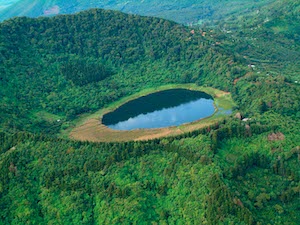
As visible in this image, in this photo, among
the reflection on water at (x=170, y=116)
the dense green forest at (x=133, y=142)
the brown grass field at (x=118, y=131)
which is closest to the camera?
the dense green forest at (x=133, y=142)

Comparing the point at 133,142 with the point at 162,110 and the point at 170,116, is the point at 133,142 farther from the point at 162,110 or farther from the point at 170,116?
the point at 162,110

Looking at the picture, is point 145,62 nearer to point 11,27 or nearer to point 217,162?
point 11,27

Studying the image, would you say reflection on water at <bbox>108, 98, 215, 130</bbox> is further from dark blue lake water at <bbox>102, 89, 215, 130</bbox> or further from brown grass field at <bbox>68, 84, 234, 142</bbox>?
brown grass field at <bbox>68, 84, 234, 142</bbox>

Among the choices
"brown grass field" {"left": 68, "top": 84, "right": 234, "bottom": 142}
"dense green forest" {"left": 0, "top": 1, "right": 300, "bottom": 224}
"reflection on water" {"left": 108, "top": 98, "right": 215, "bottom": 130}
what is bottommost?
"reflection on water" {"left": 108, "top": 98, "right": 215, "bottom": 130}

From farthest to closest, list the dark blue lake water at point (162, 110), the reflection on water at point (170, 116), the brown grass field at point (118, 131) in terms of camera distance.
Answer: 1. the dark blue lake water at point (162, 110)
2. the reflection on water at point (170, 116)
3. the brown grass field at point (118, 131)

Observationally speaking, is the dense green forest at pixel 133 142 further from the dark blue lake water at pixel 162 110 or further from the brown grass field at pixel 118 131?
the dark blue lake water at pixel 162 110

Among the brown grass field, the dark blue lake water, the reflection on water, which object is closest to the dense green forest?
the brown grass field

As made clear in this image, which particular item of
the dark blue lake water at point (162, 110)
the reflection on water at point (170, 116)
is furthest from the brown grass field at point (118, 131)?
the reflection on water at point (170, 116)
